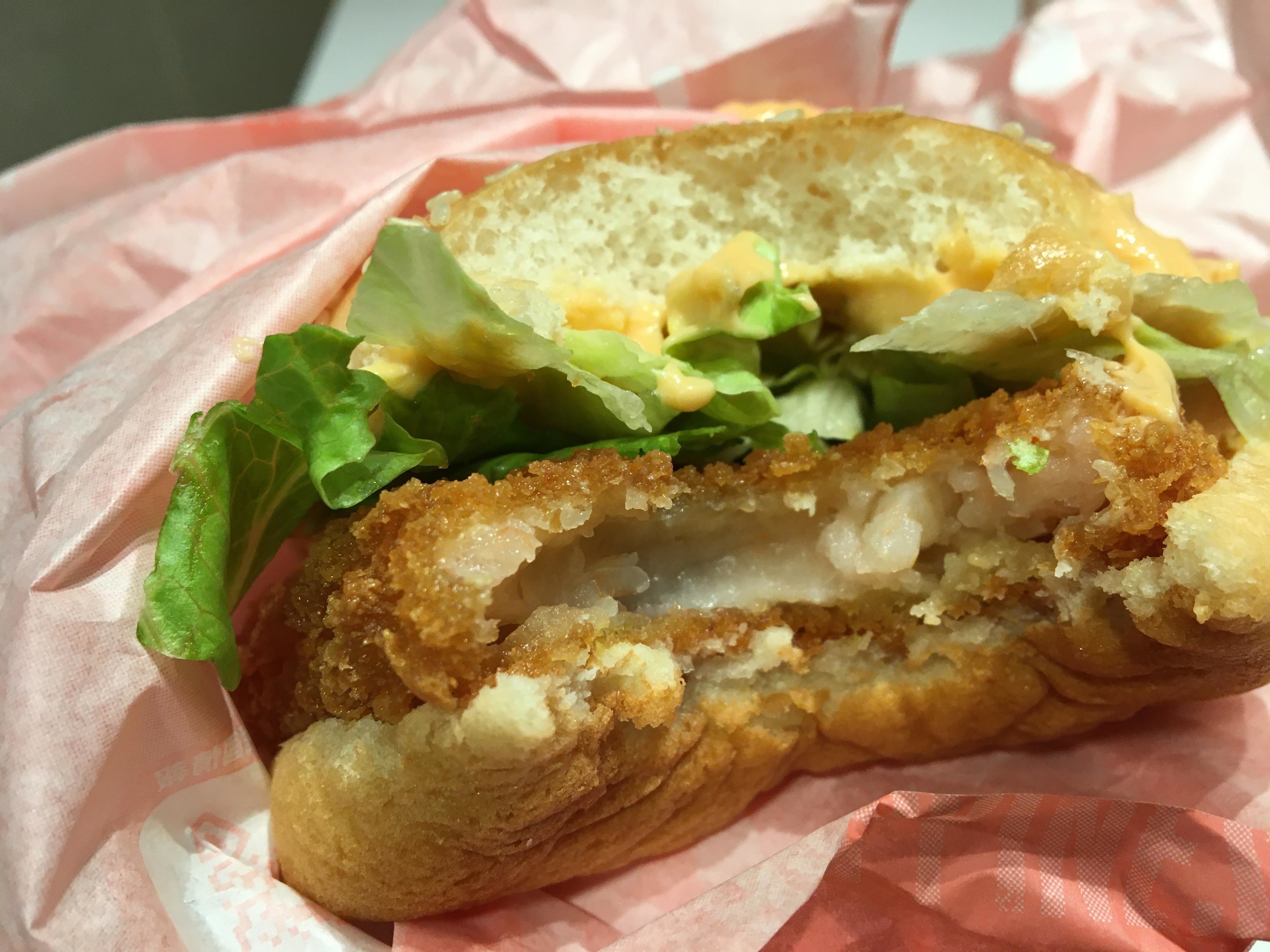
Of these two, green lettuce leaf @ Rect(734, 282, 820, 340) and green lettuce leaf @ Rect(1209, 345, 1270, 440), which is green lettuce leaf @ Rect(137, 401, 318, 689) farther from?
green lettuce leaf @ Rect(1209, 345, 1270, 440)

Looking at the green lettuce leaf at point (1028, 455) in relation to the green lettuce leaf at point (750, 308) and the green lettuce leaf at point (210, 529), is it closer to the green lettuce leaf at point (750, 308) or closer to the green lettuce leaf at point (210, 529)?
the green lettuce leaf at point (750, 308)

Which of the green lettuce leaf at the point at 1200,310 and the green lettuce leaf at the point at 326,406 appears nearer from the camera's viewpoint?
the green lettuce leaf at the point at 326,406

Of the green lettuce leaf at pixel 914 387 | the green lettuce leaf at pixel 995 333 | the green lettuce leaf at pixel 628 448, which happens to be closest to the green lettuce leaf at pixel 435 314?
the green lettuce leaf at pixel 628 448

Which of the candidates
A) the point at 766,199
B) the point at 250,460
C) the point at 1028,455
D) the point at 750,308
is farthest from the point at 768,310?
the point at 250,460

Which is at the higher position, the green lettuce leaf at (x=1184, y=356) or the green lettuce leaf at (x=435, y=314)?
the green lettuce leaf at (x=435, y=314)

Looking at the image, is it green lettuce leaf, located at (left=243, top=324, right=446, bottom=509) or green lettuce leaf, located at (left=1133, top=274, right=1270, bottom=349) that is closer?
green lettuce leaf, located at (left=243, top=324, right=446, bottom=509)

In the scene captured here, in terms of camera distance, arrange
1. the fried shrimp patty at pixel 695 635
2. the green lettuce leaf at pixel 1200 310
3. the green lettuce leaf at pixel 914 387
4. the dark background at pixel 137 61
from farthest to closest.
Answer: the dark background at pixel 137 61, the green lettuce leaf at pixel 914 387, the green lettuce leaf at pixel 1200 310, the fried shrimp patty at pixel 695 635

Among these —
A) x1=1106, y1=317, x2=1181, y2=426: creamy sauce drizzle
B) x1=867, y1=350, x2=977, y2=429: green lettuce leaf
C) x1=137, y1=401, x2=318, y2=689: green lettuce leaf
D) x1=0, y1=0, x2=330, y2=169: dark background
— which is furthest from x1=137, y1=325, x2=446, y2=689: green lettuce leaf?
x1=0, y1=0, x2=330, y2=169: dark background

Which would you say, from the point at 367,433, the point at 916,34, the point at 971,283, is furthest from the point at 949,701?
the point at 916,34
